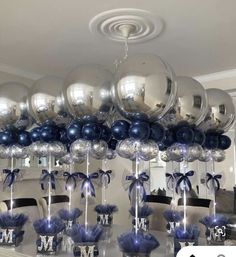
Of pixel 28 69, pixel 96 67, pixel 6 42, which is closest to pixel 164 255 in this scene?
pixel 96 67

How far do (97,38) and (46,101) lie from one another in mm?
798

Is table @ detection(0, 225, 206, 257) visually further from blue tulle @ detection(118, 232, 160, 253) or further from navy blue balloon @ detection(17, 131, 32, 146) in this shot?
navy blue balloon @ detection(17, 131, 32, 146)

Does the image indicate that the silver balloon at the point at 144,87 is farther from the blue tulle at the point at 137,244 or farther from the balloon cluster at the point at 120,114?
the blue tulle at the point at 137,244

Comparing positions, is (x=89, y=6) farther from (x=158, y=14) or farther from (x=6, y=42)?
(x=6, y=42)

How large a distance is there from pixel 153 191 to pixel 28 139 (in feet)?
8.39

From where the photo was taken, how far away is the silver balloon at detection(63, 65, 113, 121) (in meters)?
1.88

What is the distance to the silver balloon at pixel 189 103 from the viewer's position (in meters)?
2.01

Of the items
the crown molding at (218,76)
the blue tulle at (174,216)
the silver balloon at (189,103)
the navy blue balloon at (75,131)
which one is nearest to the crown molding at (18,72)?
the navy blue balloon at (75,131)

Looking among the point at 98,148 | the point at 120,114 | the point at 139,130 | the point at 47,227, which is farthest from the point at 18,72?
the point at 139,130

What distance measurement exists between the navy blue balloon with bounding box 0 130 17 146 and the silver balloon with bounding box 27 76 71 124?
0.93ft

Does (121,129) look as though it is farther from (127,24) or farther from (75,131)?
(127,24)

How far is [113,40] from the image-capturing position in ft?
8.58

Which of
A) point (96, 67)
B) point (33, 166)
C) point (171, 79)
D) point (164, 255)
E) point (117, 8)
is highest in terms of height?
point (117, 8)

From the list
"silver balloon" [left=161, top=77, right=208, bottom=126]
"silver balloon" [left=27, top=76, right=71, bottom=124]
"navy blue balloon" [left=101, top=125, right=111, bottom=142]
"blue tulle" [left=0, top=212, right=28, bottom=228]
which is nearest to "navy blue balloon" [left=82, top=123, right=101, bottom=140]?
"navy blue balloon" [left=101, top=125, right=111, bottom=142]
